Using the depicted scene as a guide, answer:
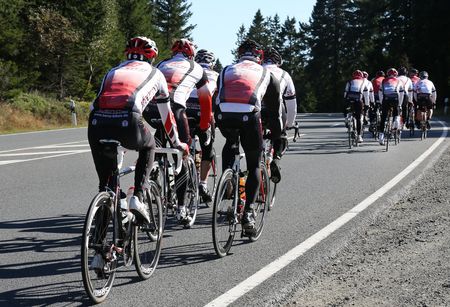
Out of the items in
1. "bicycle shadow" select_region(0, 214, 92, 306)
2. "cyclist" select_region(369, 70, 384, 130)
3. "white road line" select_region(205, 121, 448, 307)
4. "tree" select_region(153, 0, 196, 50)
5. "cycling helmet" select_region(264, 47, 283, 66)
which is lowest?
"bicycle shadow" select_region(0, 214, 92, 306)

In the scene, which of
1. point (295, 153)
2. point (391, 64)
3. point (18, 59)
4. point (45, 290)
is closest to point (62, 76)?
point (18, 59)

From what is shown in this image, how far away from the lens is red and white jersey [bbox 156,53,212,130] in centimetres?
709

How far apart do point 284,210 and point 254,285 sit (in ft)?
11.2

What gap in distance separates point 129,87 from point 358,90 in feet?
43.4

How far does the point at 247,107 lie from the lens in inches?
242

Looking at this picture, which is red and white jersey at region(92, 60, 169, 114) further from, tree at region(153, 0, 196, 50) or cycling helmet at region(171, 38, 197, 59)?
tree at region(153, 0, 196, 50)

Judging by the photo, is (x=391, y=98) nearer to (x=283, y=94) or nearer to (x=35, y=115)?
(x=283, y=94)

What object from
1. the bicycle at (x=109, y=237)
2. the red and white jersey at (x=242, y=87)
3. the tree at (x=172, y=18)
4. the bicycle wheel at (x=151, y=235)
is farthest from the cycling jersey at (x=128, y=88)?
the tree at (x=172, y=18)

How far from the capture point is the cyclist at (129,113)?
487 cm

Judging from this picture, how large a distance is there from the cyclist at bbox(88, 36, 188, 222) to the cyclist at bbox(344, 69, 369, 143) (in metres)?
12.7

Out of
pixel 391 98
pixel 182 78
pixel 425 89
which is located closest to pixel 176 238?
pixel 182 78

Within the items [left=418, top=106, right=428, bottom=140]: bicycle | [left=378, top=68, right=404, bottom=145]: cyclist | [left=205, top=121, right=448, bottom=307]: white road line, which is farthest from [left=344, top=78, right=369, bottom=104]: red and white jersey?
[left=205, top=121, right=448, bottom=307]: white road line

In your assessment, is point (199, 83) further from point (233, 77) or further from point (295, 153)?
point (295, 153)

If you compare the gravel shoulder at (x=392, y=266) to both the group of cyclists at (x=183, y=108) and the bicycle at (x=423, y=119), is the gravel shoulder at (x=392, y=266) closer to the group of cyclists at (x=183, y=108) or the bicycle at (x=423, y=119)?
the group of cyclists at (x=183, y=108)
